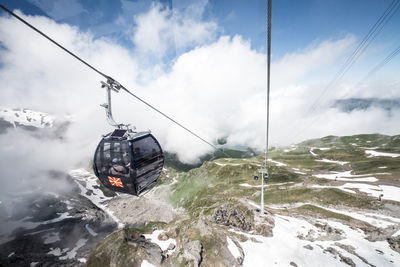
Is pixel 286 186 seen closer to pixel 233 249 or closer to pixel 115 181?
pixel 233 249

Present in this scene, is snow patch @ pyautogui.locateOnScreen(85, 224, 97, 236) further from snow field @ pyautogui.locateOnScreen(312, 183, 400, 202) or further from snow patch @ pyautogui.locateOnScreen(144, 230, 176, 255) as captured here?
snow field @ pyautogui.locateOnScreen(312, 183, 400, 202)

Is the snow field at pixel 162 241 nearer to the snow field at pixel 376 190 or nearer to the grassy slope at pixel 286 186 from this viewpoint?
the grassy slope at pixel 286 186

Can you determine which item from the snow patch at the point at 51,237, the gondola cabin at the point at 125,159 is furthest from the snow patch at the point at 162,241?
the snow patch at the point at 51,237

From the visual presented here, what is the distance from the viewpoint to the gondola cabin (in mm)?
12438

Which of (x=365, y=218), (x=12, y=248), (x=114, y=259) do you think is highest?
(x=365, y=218)

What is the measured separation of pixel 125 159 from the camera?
1243 centimetres

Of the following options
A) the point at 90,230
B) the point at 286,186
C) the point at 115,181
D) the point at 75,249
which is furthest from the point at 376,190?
the point at 90,230

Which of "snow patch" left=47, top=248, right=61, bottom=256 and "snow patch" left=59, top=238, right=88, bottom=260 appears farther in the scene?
"snow patch" left=47, top=248, right=61, bottom=256

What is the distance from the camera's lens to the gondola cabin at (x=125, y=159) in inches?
490

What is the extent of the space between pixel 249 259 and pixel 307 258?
10751 millimetres

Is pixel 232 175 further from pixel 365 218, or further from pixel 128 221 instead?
pixel 128 221

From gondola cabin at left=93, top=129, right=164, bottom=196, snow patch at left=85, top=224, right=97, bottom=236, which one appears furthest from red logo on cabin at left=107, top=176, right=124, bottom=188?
snow patch at left=85, top=224, right=97, bottom=236

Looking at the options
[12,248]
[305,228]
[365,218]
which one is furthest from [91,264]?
[12,248]

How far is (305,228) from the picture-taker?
39.2 metres
